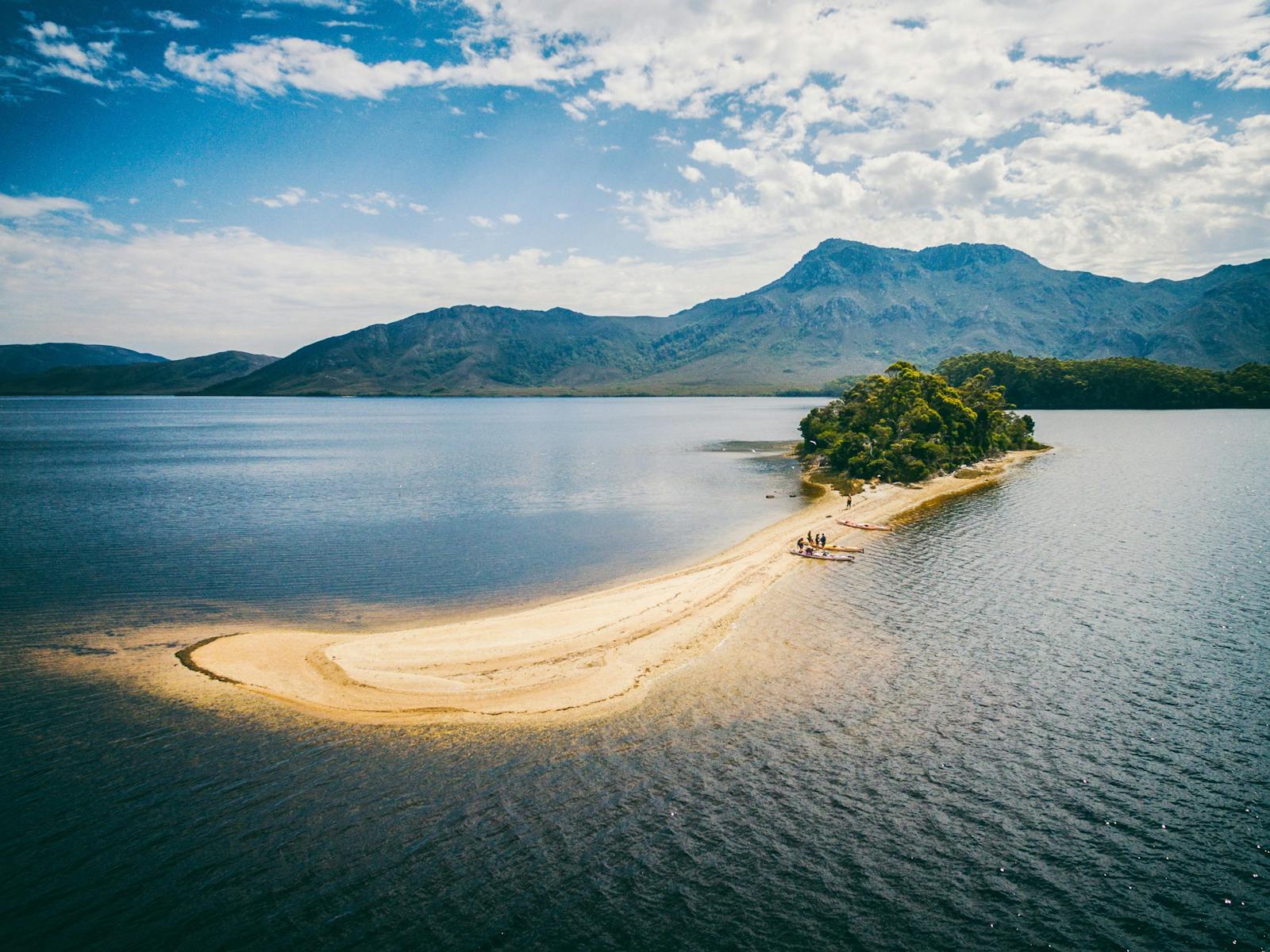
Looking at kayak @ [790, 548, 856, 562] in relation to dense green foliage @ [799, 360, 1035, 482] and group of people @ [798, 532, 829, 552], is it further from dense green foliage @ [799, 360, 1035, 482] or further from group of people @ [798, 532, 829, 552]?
dense green foliage @ [799, 360, 1035, 482]

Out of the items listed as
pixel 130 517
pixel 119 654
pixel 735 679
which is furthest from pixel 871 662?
pixel 130 517

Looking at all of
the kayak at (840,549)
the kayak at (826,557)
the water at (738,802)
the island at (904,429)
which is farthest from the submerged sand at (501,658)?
the island at (904,429)

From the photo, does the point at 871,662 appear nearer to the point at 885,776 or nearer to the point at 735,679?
the point at 735,679

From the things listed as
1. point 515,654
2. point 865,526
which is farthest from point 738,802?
point 865,526

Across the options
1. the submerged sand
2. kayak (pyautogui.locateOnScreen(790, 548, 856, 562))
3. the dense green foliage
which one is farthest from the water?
the dense green foliage

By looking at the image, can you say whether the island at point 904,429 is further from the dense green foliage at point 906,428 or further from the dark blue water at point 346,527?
the dark blue water at point 346,527

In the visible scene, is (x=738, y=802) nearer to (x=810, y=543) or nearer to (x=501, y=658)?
(x=501, y=658)

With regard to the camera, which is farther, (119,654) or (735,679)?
(119,654)
